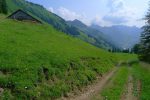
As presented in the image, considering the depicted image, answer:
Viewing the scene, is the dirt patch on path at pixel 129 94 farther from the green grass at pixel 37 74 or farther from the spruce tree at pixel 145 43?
the spruce tree at pixel 145 43

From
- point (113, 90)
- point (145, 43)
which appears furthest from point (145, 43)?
point (113, 90)

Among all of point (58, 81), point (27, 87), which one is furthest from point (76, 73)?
point (27, 87)

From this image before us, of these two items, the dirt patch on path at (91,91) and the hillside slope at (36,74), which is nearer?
the hillside slope at (36,74)

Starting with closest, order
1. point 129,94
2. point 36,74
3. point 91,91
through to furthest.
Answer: point 36,74
point 129,94
point 91,91

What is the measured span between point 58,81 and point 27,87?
17.6ft

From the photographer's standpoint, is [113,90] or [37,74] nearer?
[37,74]

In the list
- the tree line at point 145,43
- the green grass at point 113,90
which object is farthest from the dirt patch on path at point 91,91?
the tree line at point 145,43

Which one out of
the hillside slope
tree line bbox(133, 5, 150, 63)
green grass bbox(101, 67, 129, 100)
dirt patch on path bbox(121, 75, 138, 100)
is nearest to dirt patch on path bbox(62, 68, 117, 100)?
green grass bbox(101, 67, 129, 100)

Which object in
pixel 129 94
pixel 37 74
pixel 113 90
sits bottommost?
pixel 129 94

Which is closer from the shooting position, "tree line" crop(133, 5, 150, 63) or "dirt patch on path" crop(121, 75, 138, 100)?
"dirt patch on path" crop(121, 75, 138, 100)

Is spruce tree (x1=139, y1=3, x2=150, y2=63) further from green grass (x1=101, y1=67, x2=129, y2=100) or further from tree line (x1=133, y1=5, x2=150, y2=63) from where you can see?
green grass (x1=101, y1=67, x2=129, y2=100)

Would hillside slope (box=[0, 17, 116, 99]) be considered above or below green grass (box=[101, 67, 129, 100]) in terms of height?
A: above

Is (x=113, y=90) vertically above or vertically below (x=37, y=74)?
below

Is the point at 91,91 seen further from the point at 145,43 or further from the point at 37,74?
the point at 145,43
